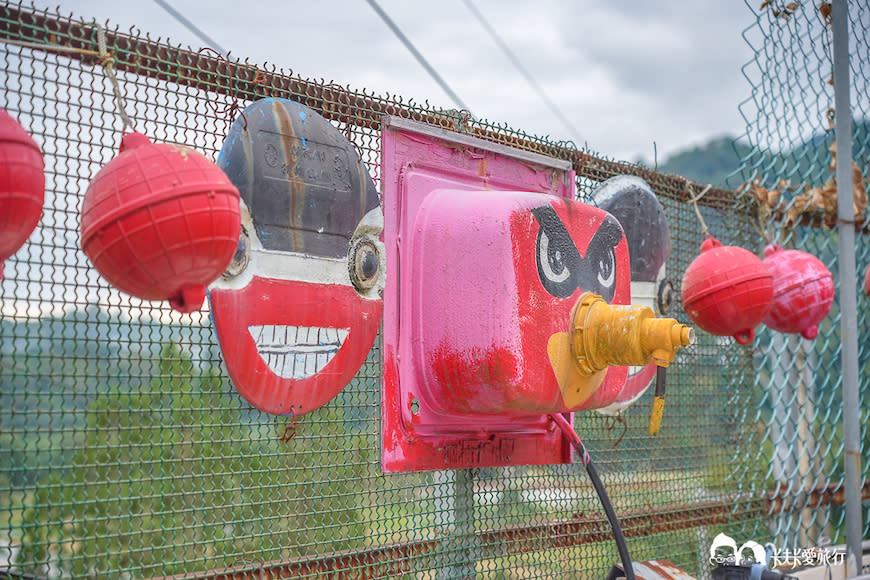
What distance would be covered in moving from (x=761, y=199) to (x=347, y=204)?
6.29 ft

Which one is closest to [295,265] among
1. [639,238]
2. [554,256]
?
[554,256]

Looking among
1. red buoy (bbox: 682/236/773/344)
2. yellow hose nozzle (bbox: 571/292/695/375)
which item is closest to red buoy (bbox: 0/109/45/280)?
yellow hose nozzle (bbox: 571/292/695/375)

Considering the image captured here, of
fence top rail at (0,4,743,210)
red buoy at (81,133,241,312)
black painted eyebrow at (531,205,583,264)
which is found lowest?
red buoy at (81,133,241,312)

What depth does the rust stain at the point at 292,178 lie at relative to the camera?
5.38 ft

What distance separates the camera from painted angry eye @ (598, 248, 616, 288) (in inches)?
78.2

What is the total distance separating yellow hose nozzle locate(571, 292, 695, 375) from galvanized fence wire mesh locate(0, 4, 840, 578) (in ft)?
1.57

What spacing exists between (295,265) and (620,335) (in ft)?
2.31

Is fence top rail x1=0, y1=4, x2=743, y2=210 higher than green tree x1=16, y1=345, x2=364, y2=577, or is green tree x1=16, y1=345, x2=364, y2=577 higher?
fence top rail x1=0, y1=4, x2=743, y2=210

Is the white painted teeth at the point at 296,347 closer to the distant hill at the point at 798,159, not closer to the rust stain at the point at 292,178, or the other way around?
the rust stain at the point at 292,178

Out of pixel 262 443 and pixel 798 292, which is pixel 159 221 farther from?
pixel 798 292

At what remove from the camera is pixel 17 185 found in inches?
46.8

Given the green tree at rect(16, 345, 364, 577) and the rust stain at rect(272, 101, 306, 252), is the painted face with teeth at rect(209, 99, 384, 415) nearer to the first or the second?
the rust stain at rect(272, 101, 306, 252)

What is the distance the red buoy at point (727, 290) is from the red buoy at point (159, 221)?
1.54m

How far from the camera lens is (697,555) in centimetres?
277
